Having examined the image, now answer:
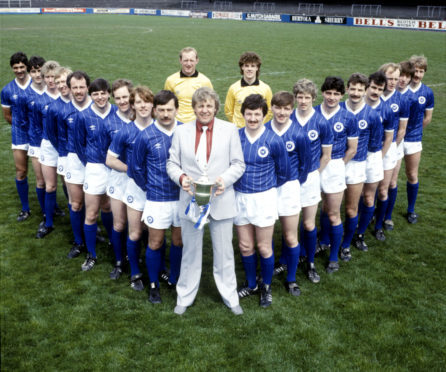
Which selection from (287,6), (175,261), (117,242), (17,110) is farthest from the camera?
(287,6)

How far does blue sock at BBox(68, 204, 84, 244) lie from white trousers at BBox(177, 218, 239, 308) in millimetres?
1558

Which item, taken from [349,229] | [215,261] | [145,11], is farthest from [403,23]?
[215,261]

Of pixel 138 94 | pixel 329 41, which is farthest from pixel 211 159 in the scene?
pixel 329 41

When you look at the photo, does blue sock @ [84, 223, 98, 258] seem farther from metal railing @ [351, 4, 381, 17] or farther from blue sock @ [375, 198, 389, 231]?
metal railing @ [351, 4, 381, 17]

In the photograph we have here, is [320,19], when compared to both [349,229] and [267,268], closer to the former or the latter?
[349,229]

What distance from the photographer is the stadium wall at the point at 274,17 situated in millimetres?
32094

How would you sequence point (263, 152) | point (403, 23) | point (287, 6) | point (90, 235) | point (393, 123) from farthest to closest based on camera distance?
1. point (287, 6)
2. point (403, 23)
3. point (393, 123)
4. point (90, 235)
5. point (263, 152)

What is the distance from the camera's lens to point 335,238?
4.86m

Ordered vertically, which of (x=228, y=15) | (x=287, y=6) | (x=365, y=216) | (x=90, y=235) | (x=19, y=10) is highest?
(x=287, y=6)

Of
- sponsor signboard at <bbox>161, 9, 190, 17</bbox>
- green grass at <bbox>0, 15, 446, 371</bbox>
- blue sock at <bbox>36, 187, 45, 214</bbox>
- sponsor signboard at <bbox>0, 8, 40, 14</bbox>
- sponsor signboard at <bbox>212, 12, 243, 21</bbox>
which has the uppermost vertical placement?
sponsor signboard at <bbox>161, 9, 190, 17</bbox>

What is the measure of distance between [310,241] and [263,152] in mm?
1354

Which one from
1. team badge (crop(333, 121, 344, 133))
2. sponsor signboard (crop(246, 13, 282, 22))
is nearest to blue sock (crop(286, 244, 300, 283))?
team badge (crop(333, 121, 344, 133))

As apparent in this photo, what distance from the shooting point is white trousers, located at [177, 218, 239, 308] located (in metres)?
3.89

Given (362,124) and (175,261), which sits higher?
(362,124)
